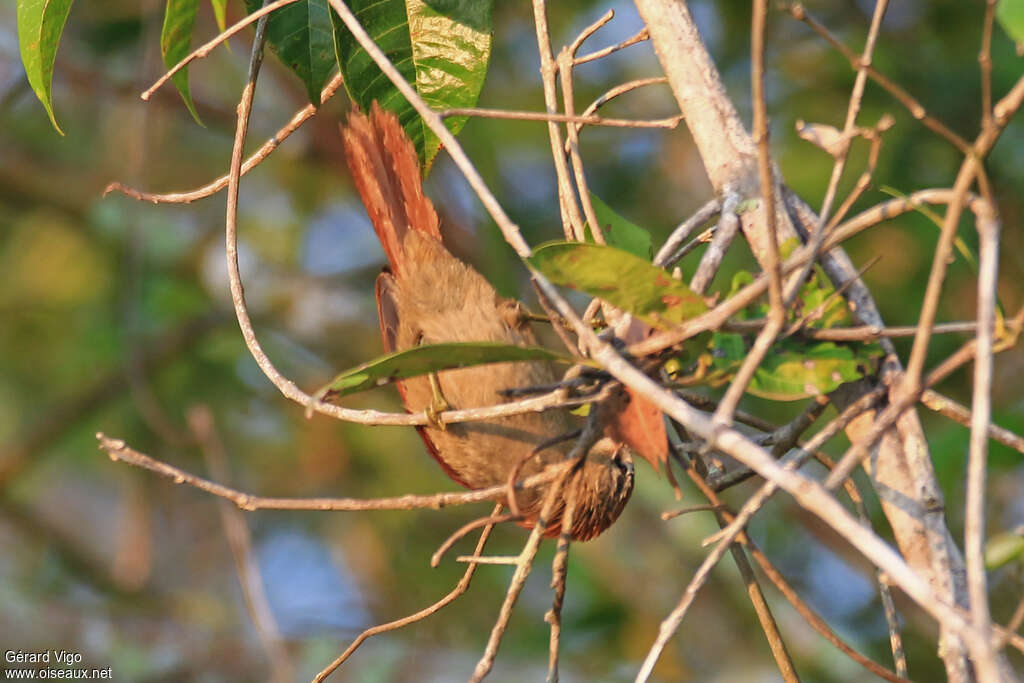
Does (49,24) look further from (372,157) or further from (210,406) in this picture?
(210,406)

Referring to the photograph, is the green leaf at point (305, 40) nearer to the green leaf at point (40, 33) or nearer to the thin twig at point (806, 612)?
the green leaf at point (40, 33)

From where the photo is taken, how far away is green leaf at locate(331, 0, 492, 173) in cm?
185

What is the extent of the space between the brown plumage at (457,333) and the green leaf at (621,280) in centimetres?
90

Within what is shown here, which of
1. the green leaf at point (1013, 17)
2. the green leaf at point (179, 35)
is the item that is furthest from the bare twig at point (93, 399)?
the green leaf at point (1013, 17)

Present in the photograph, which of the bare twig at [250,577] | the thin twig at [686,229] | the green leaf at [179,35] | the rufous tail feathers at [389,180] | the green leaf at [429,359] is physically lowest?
the bare twig at [250,577]

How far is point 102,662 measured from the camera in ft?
14.1

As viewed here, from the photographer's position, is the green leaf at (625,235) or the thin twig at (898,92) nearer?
the thin twig at (898,92)

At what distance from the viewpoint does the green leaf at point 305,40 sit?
190 cm

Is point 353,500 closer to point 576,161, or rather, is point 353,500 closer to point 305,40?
point 576,161

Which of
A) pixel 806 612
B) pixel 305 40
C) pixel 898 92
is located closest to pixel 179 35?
pixel 305 40

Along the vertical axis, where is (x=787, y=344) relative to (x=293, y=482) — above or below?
above

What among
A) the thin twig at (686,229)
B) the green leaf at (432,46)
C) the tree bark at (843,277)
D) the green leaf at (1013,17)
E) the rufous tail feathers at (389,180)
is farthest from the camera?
the rufous tail feathers at (389,180)

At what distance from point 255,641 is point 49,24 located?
11.7 feet

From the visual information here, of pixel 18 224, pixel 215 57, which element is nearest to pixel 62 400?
pixel 18 224
